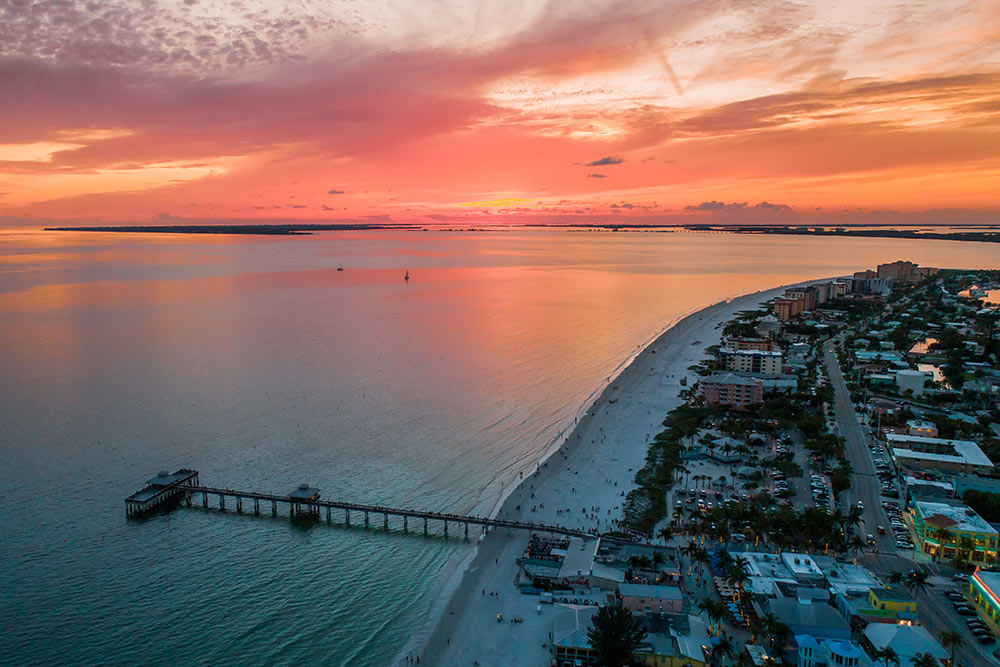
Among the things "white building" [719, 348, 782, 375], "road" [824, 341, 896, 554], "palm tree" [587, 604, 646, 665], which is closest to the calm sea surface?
"palm tree" [587, 604, 646, 665]

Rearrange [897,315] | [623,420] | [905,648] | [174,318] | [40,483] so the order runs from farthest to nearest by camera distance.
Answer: [897,315]
[174,318]
[623,420]
[40,483]
[905,648]

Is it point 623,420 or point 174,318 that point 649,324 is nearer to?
point 623,420

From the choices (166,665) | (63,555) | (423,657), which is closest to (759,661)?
(423,657)

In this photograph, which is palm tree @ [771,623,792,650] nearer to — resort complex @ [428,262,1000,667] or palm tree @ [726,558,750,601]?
resort complex @ [428,262,1000,667]

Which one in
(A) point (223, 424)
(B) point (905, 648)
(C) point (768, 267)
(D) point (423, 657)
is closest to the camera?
(B) point (905, 648)

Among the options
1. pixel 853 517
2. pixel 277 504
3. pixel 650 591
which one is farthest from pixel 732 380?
pixel 277 504

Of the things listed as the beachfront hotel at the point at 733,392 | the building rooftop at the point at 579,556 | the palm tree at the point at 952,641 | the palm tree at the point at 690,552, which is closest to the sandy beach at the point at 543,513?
the building rooftop at the point at 579,556

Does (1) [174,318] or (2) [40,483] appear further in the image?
(1) [174,318]
